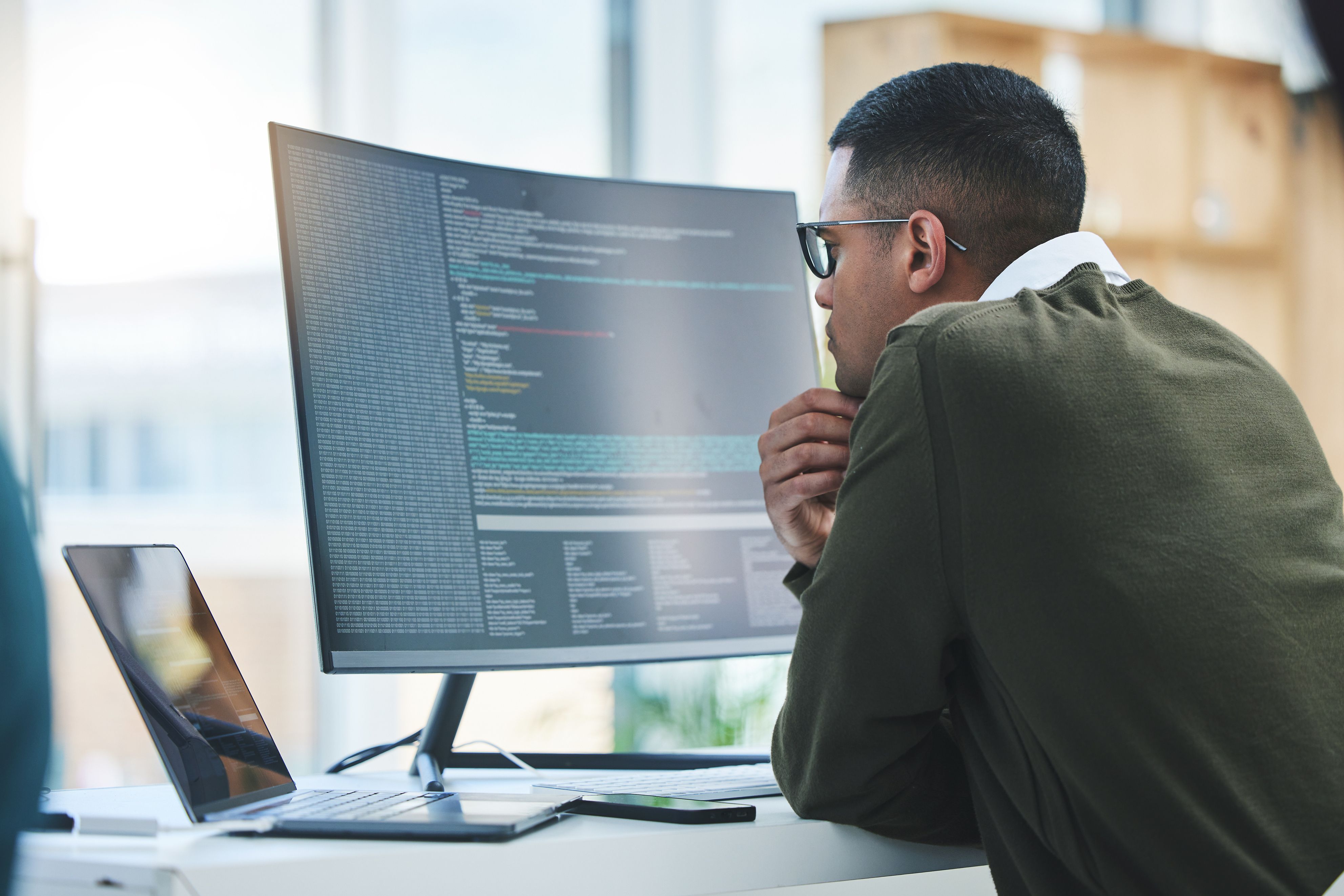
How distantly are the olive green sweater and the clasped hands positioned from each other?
0.85ft

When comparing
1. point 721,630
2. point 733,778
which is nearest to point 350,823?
point 733,778

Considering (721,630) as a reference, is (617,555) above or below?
above

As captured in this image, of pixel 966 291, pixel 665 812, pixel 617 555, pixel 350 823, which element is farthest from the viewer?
pixel 617 555

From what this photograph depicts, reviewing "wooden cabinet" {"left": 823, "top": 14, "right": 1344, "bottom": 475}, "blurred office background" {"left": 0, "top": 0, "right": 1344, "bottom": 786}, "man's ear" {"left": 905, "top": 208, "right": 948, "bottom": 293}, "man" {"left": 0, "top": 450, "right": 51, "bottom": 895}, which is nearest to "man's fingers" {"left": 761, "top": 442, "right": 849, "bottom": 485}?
"man's ear" {"left": 905, "top": 208, "right": 948, "bottom": 293}

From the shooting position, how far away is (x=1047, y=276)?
3.33 feet

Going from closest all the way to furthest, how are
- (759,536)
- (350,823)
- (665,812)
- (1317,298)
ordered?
(350,823) → (665,812) → (759,536) → (1317,298)

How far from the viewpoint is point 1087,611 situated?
0.78m

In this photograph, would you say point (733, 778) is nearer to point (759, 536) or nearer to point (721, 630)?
point (721, 630)

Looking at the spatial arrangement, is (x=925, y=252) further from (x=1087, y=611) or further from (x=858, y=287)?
(x=1087, y=611)

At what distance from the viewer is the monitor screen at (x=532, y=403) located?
1.14 m

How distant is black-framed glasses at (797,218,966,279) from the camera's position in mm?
1163

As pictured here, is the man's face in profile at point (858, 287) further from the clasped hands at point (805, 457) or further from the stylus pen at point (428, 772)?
the stylus pen at point (428, 772)

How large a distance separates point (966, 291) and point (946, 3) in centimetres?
237

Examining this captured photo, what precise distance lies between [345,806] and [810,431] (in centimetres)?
56
